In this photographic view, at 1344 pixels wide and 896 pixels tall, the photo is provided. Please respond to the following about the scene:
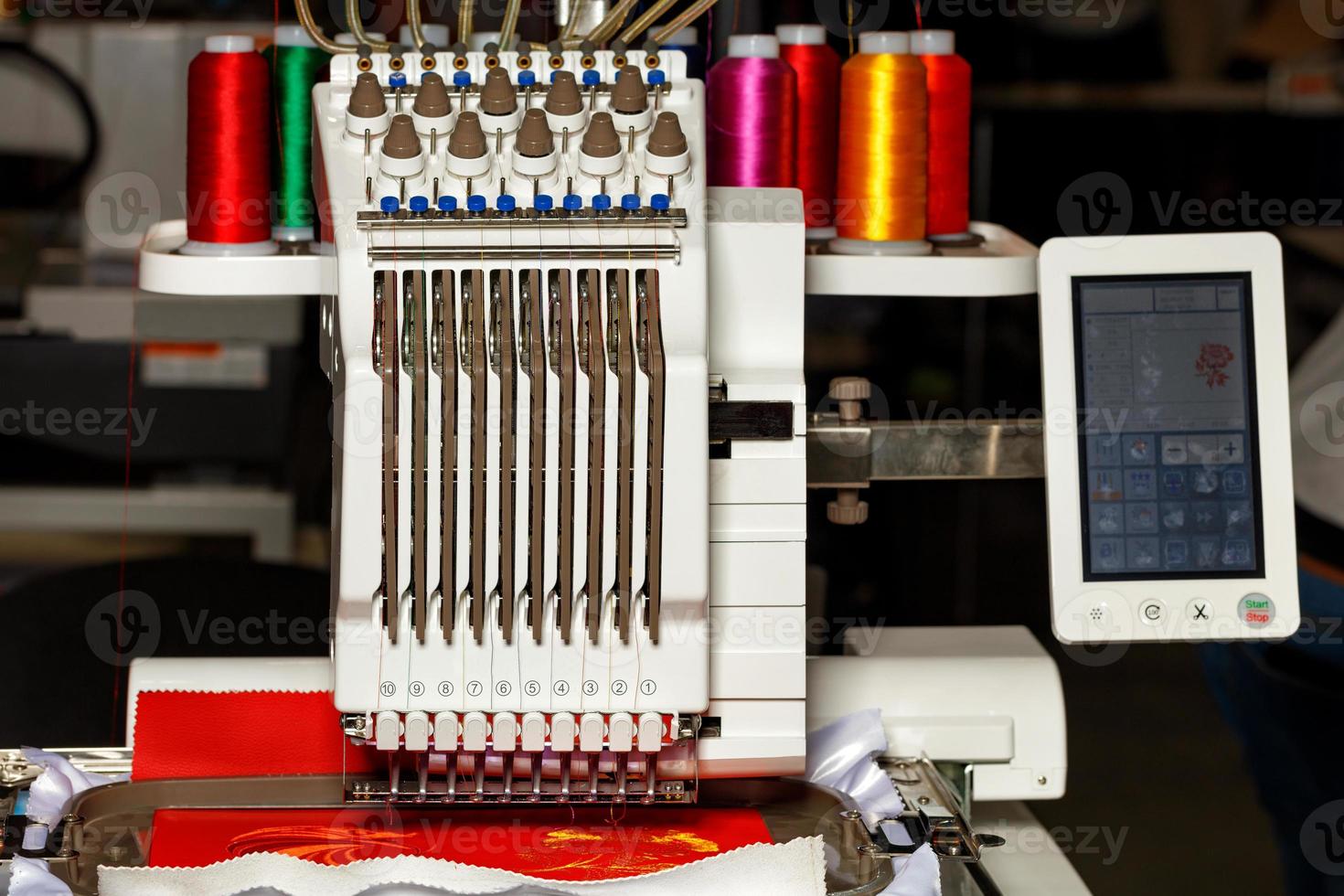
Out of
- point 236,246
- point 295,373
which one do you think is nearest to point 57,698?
point 236,246

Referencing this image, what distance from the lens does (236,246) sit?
5.29 ft

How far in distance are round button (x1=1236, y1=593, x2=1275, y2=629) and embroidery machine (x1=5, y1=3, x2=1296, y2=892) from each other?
365 mm

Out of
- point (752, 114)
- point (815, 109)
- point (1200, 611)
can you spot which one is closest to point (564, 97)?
point (752, 114)

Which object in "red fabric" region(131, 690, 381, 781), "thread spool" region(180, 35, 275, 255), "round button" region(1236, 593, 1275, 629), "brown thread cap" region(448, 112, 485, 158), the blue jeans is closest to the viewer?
"brown thread cap" region(448, 112, 485, 158)

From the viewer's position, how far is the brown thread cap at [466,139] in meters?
1.28

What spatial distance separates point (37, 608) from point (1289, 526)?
5.74 feet

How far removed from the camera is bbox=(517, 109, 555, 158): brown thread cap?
129cm

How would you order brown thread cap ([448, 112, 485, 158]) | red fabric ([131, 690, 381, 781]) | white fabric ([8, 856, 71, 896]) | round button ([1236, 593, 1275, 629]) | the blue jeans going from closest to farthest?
1. white fabric ([8, 856, 71, 896])
2. brown thread cap ([448, 112, 485, 158])
3. red fabric ([131, 690, 381, 781])
4. round button ([1236, 593, 1275, 629])
5. the blue jeans

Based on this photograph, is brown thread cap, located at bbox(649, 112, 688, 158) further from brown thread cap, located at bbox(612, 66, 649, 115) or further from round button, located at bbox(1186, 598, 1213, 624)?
round button, located at bbox(1186, 598, 1213, 624)

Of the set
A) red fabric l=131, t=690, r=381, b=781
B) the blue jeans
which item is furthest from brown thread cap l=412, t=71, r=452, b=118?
the blue jeans

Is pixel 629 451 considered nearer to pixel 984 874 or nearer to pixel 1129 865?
pixel 984 874

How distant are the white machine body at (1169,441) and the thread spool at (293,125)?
0.79 meters

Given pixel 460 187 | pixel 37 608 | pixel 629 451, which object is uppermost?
pixel 460 187

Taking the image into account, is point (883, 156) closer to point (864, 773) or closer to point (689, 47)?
point (689, 47)
